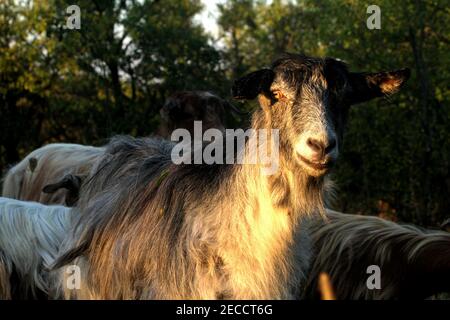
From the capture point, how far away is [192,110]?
10.7 metres

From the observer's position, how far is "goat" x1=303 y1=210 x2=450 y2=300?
7230mm

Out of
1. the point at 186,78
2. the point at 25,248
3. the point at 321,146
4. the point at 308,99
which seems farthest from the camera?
the point at 186,78

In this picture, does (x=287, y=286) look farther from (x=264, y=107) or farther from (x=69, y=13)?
(x=69, y=13)

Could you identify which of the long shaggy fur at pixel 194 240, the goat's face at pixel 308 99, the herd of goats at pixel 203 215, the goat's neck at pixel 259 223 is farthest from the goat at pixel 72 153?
the goat's neck at pixel 259 223

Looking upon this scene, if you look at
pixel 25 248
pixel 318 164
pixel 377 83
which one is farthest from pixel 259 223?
pixel 25 248

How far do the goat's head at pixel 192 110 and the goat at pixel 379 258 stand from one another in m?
2.51

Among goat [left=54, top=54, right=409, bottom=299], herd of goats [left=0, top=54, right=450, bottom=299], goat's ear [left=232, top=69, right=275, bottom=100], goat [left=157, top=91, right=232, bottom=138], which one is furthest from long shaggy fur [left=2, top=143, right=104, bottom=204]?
goat's ear [left=232, top=69, right=275, bottom=100]

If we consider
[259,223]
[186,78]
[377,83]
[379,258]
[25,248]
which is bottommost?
[379,258]

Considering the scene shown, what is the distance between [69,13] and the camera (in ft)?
55.3

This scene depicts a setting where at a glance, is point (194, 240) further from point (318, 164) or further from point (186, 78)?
point (186, 78)

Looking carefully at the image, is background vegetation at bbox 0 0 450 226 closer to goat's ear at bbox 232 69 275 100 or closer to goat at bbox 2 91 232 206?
goat at bbox 2 91 232 206

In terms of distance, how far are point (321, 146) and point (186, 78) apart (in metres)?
13.2

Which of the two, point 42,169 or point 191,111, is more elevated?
point 191,111

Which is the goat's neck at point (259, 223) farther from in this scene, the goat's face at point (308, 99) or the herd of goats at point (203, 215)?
the goat's face at point (308, 99)
